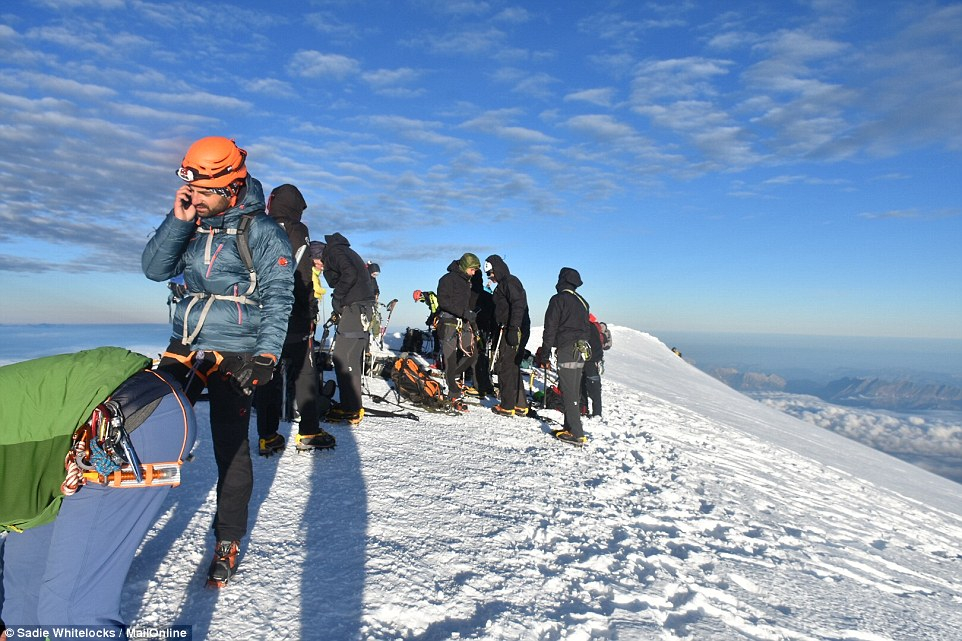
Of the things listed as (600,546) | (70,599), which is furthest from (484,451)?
(70,599)

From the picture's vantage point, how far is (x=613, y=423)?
9602mm

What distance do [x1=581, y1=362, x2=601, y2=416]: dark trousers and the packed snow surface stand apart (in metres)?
2.08

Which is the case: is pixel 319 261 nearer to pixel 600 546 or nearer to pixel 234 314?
pixel 234 314

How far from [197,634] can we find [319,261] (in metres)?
4.56

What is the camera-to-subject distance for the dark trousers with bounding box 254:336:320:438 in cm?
512

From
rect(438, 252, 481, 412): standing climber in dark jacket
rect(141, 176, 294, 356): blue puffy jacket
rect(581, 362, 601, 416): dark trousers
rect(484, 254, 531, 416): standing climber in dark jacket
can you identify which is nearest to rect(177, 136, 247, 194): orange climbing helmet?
rect(141, 176, 294, 356): blue puffy jacket

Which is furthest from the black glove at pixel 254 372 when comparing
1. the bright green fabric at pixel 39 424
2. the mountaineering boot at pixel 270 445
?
the mountaineering boot at pixel 270 445

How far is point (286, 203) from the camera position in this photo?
17.3 ft

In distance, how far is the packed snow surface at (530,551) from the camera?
290 centimetres

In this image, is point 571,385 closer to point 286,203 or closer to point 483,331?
point 483,331

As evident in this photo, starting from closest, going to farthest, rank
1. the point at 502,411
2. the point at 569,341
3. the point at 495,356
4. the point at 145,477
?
1. the point at 145,477
2. the point at 569,341
3. the point at 502,411
4. the point at 495,356

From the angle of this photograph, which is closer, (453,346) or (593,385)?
(453,346)

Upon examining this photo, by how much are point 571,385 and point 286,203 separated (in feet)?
15.6

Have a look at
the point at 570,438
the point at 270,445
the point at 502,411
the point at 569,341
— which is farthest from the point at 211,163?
the point at 502,411
